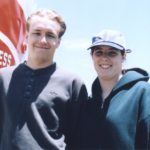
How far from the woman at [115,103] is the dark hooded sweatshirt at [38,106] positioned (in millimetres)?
174

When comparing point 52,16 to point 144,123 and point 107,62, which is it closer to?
point 107,62

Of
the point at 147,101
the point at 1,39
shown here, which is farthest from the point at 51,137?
the point at 1,39

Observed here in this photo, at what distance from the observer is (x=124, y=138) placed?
16.3 feet

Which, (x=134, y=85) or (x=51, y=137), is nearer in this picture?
(x=51, y=137)

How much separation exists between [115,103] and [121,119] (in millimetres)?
183

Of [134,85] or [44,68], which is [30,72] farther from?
[134,85]

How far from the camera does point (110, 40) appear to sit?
5.20m

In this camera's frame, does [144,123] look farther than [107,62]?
No

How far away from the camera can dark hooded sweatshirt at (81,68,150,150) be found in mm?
4957

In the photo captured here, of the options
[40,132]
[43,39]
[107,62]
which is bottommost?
[40,132]

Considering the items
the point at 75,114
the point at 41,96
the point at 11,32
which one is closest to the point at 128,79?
the point at 75,114

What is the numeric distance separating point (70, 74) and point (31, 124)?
0.62 m

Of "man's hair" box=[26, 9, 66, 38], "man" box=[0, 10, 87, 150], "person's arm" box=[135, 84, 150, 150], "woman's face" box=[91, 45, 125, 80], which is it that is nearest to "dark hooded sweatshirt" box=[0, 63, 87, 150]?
"man" box=[0, 10, 87, 150]

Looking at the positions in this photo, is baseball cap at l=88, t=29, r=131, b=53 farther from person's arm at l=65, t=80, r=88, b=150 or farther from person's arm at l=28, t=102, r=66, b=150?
person's arm at l=28, t=102, r=66, b=150
